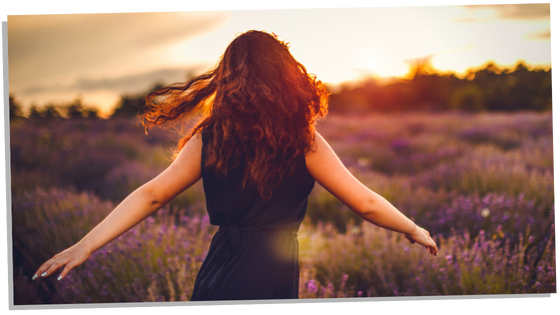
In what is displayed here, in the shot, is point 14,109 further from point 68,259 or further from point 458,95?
point 458,95

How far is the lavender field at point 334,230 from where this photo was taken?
217cm

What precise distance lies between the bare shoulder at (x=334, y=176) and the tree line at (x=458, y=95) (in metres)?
1.81

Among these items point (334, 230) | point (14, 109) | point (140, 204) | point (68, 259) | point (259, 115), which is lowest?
point (334, 230)

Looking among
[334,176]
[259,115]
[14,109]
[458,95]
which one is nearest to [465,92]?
[458,95]

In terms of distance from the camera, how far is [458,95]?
498 centimetres

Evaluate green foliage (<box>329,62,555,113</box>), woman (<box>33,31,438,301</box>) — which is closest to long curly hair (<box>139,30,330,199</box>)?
woman (<box>33,31,438,301</box>)

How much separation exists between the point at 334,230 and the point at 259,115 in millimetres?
2015

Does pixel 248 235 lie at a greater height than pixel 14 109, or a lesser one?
lesser

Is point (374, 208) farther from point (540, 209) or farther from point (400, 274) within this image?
point (540, 209)

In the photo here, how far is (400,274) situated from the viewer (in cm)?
233

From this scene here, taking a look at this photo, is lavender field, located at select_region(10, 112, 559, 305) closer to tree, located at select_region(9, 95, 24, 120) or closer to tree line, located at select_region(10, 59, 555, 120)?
tree, located at select_region(9, 95, 24, 120)

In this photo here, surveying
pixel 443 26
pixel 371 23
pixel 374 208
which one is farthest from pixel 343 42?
→ pixel 374 208

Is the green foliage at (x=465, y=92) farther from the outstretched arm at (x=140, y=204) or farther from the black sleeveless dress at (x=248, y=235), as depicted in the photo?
the outstretched arm at (x=140, y=204)

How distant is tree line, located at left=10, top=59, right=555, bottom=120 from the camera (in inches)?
103
